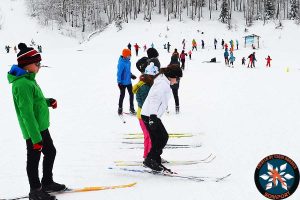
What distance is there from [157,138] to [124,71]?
457 cm

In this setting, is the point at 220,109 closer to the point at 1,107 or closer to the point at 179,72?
the point at 179,72

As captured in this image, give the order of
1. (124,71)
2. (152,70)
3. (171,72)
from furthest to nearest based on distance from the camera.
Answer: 1. (124,71)
2. (152,70)
3. (171,72)

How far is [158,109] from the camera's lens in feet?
16.2

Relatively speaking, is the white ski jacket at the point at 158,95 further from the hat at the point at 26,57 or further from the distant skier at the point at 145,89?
the hat at the point at 26,57

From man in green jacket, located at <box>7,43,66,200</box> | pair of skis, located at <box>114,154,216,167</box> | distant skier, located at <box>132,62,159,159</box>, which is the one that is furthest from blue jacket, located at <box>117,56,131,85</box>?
man in green jacket, located at <box>7,43,66,200</box>

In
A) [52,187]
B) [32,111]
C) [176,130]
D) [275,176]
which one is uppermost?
[32,111]

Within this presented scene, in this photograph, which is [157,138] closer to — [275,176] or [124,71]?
[275,176]

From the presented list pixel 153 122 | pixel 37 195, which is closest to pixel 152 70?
pixel 153 122

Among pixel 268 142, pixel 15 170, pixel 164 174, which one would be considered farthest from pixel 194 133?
pixel 15 170

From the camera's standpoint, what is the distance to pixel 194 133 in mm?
7727

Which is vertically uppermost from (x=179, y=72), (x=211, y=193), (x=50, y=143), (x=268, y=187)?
(x=179, y=72)

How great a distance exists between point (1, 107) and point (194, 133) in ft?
22.3

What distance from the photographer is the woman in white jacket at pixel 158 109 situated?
491cm

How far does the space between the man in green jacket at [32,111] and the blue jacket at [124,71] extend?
4.98 meters
